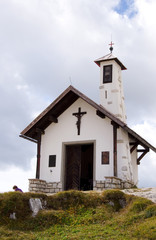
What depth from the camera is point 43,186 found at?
18.4 metres

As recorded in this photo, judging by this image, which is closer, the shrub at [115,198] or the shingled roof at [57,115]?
the shrub at [115,198]

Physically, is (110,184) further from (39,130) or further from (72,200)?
(39,130)

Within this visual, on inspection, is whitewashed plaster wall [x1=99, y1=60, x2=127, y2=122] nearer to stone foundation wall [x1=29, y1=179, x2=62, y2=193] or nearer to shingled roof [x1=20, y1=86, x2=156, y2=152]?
shingled roof [x1=20, y1=86, x2=156, y2=152]

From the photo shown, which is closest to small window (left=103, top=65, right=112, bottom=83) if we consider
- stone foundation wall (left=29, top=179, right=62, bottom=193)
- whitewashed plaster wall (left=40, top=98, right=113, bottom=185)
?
whitewashed plaster wall (left=40, top=98, right=113, bottom=185)

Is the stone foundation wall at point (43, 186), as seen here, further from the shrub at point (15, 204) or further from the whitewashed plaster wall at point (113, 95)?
the shrub at point (15, 204)

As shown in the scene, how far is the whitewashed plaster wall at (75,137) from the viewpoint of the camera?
17797 millimetres

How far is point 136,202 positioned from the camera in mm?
11453

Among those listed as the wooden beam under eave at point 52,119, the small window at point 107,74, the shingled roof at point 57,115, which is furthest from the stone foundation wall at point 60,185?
the small window at point 107,74

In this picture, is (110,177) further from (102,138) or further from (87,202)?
(87,202)

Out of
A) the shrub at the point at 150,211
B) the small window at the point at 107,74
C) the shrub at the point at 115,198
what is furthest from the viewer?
the small window at the point at 107,74

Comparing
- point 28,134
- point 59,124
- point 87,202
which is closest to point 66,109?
point 59,124

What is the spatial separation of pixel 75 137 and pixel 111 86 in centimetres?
417

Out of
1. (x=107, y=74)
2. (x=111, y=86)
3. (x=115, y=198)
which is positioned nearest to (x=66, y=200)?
(x=115, y=198)

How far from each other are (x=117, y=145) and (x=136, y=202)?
6.47 meters
